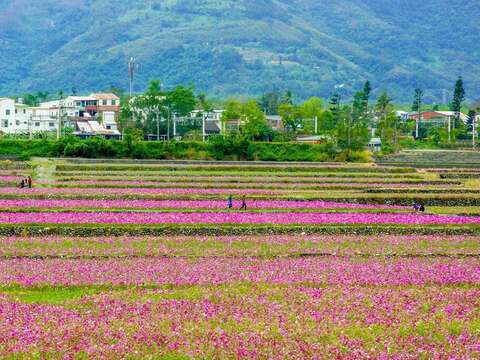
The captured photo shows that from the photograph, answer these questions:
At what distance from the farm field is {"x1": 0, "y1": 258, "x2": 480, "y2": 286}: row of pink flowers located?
0.07 m

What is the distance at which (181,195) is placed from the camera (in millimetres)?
45031

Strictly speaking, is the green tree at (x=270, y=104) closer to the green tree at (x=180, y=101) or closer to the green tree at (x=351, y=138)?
the green tree at (x=180, y=101)

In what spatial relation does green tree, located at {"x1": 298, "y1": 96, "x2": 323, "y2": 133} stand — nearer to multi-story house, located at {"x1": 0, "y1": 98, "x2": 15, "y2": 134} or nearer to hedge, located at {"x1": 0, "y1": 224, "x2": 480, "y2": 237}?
multi-story house, located at {"x1": 0, "y1": 98, "x2": 15, "y2": 134}

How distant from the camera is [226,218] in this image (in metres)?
35.6

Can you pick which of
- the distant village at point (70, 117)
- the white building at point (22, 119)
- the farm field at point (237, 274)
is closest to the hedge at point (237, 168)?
the farm field at point (237, 274)

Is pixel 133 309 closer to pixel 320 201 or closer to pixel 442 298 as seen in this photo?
pixel 442 298

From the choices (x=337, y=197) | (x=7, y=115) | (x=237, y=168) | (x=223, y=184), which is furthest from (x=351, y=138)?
(x=7, y=115)

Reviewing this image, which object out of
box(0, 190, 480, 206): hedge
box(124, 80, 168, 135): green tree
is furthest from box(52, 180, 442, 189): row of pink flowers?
box(124, 80, 168, 135): green tree

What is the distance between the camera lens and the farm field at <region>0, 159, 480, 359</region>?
56.4ft

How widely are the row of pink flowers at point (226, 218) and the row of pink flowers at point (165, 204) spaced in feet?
9.10

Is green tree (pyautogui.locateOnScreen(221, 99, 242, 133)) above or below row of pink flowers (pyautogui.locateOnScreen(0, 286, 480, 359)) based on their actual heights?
above

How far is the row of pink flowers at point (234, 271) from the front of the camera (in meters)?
23.1

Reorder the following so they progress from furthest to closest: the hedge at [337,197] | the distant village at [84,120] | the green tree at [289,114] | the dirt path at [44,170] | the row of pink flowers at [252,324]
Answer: the distant village at [84,120], the green tree at [289,114], the dirt path at [44,170], the hedge at [337,197], the row of pink flowers at [252,324]

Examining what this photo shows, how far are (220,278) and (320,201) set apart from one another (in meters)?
21.8
